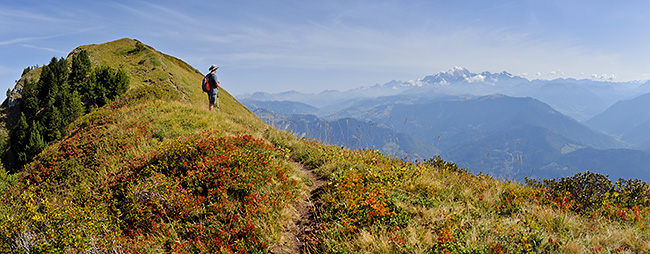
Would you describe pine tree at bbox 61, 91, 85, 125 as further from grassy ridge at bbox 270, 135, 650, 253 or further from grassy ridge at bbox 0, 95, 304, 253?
grassy ridge at bbox 270, 135, 650, 253

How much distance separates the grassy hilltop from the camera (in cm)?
462

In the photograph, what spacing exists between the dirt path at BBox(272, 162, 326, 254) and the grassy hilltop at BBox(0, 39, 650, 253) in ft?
0.08

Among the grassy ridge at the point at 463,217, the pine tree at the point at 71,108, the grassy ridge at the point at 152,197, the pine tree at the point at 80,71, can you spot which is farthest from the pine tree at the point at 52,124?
the grassy ridge at the point at 463,217

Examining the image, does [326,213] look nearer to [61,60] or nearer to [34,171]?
[34,171]

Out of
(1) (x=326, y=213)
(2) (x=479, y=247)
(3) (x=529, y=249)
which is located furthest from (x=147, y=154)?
(3) (x=529, y=249)

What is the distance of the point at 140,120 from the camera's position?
1157 centimetres

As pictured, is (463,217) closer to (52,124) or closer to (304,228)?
(304,228)

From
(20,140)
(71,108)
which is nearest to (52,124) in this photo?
(20,140)

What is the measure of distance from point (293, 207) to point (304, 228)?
75 centimetres

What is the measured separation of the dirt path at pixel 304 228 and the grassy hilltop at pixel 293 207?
0.03m

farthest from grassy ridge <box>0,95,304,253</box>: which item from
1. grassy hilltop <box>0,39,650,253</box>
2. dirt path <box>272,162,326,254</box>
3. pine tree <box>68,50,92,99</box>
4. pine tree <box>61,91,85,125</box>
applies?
pine tree <box>68,50,92,99</box>

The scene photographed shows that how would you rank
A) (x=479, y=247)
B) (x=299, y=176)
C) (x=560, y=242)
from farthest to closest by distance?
(x=299, y=176) < (x=560, y=242) < (x=479, y=247)

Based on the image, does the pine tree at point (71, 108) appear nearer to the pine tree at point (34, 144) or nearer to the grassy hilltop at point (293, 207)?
the pine tree at point (34, 144)

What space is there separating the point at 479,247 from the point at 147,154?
343 inches
